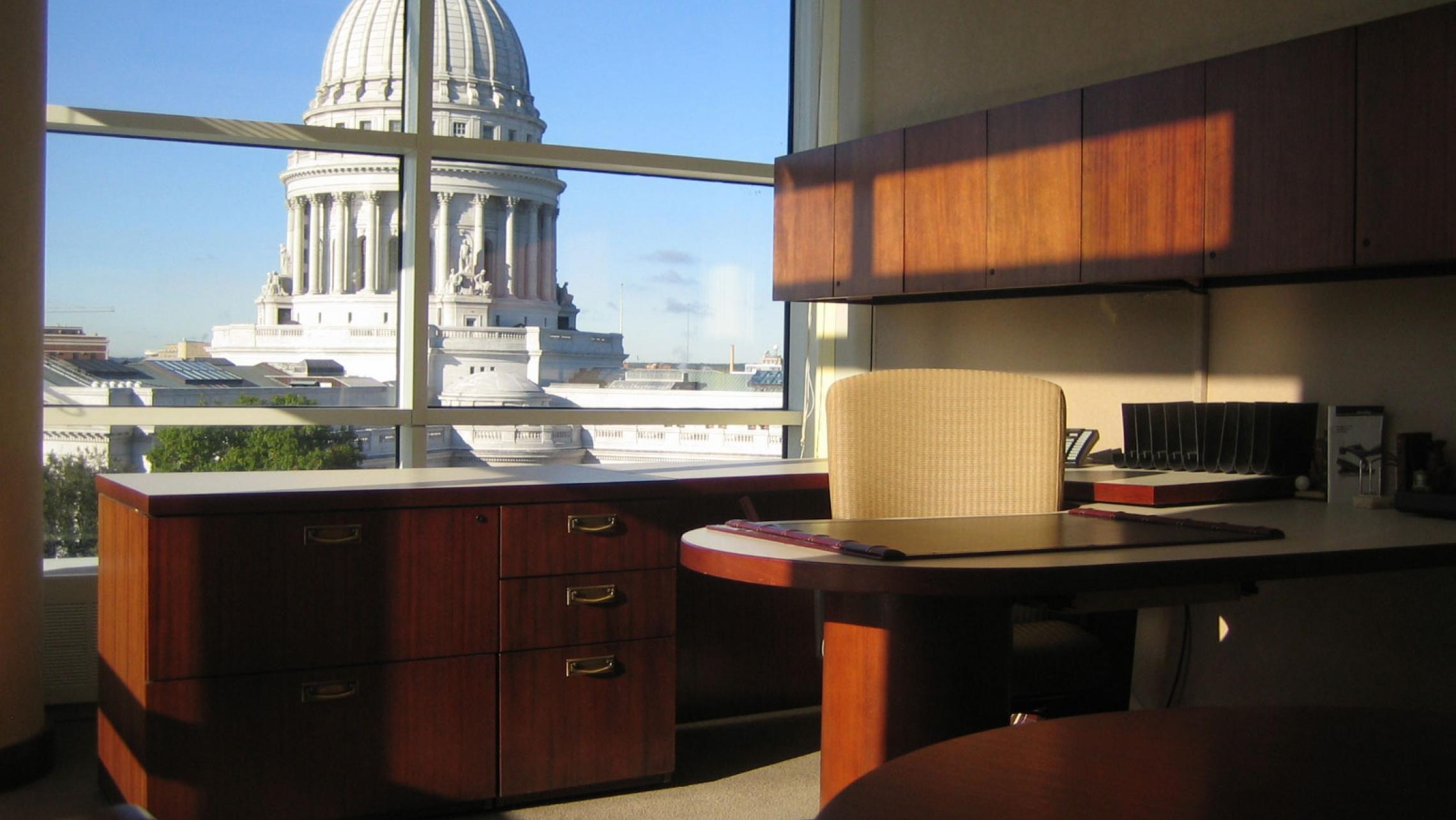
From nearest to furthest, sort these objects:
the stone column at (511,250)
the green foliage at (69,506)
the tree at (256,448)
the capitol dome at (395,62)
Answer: the green foliage at (69,506), the tree at (256,448), the capitol dome at (395,62), the stone column at (511,250)

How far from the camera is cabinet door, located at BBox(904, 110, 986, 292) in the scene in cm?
360

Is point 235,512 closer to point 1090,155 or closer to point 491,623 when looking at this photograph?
point 491,623

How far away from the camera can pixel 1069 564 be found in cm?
185

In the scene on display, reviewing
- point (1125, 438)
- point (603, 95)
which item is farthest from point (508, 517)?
point (603, 95)

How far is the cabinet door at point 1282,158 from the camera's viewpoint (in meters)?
2.76

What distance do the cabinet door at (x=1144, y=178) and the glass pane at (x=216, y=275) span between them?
231cm

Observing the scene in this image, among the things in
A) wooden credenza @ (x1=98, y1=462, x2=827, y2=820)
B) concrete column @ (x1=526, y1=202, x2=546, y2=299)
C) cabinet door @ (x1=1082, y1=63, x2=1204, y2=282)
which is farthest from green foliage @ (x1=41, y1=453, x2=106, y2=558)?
cabinet door @ (x1=1082, y1=63, x2=1204, y2=282)

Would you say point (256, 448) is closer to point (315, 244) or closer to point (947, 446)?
point (315, 244)

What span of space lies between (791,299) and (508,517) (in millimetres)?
1609

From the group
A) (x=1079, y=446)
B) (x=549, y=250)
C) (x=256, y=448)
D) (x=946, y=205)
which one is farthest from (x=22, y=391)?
(x=1079, y=446)

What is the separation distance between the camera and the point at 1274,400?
3.32 meters

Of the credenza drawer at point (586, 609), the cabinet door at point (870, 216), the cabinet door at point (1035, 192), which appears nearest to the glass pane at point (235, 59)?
the cabinet door at point (870, 216)

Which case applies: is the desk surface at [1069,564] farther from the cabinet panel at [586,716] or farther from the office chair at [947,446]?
the cabinet panel at [586,716]

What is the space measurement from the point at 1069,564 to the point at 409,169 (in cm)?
294
